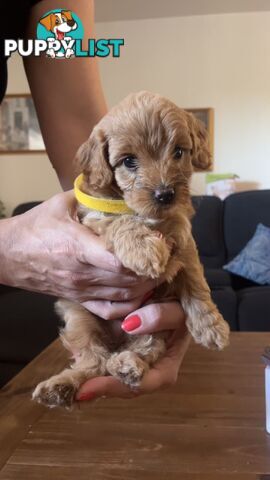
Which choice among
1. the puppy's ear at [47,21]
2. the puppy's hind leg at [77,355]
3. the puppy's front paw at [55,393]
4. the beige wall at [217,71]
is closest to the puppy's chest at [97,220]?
the puppy's hind leg at [77,355]

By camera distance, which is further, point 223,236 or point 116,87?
point 116,87

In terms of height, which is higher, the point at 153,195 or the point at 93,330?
the point at 153,195

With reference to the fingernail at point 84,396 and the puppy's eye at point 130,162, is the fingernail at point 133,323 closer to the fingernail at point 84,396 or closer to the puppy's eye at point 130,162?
the fingernail at point 84,396

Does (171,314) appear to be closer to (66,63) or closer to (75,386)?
(75,386)

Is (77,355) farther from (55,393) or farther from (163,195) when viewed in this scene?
(163,195)

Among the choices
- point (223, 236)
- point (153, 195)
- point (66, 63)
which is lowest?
point (223, 236)

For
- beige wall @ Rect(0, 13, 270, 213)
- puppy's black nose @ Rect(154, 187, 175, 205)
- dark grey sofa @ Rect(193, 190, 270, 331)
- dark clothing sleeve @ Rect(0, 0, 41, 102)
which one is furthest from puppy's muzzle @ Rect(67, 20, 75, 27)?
beige wall @ Rect(0, 13, 270, 213)

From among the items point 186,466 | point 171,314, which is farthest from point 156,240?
point 186,466
